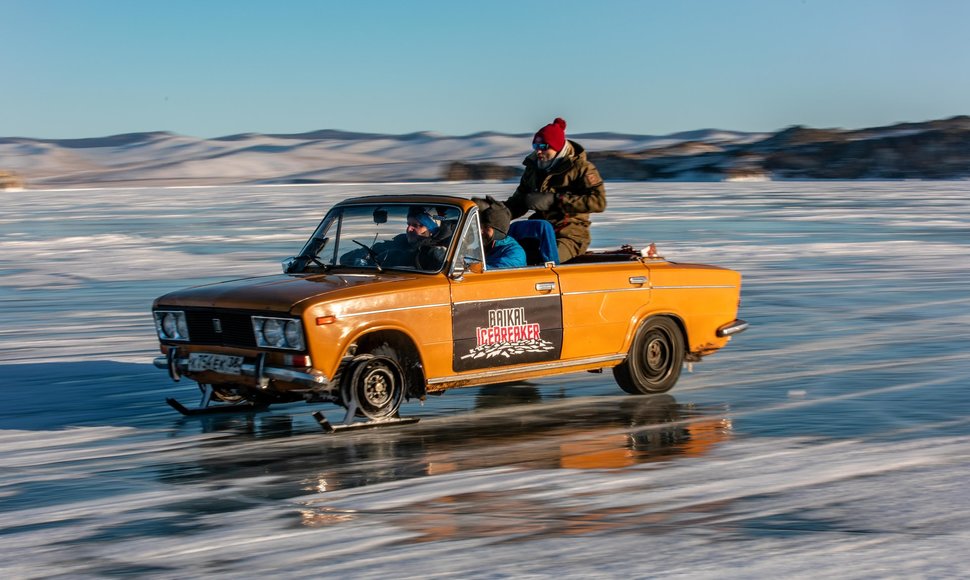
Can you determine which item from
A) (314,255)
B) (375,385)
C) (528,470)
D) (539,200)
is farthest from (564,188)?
(528,470)

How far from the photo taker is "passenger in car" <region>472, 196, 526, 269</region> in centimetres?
928

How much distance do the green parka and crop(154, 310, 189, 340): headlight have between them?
10.3ft

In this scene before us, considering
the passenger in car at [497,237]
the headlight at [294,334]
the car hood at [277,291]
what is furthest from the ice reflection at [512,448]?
the passenger in car at [497,237]

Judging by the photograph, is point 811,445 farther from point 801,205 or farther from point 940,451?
point 801,205

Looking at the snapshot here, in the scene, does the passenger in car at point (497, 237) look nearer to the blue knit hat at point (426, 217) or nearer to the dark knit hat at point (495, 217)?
the dark knit hat at point (495, 217)

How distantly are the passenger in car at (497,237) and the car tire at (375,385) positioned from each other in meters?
1.31

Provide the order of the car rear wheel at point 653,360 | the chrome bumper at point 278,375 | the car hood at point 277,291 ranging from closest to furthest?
1. the chrome bumper at point 278,375
2. the car hood at point 277,291
3. the car rear wheel at point 653,360

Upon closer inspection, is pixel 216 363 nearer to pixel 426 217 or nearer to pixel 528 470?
pixel 426 217

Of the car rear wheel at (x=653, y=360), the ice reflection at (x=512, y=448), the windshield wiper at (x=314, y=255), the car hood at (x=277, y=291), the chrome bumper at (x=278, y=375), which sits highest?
the windshield wiper at (x=314, y=255)

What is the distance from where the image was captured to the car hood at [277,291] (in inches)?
313

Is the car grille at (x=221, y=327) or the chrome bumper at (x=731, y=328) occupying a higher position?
the car grille at (x=221, y=327)

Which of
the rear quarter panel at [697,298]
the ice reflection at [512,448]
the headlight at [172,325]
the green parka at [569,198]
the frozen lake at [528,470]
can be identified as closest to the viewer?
the frozen lake at [528,470]

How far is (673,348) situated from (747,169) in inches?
3485

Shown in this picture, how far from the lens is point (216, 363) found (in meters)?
8.23
